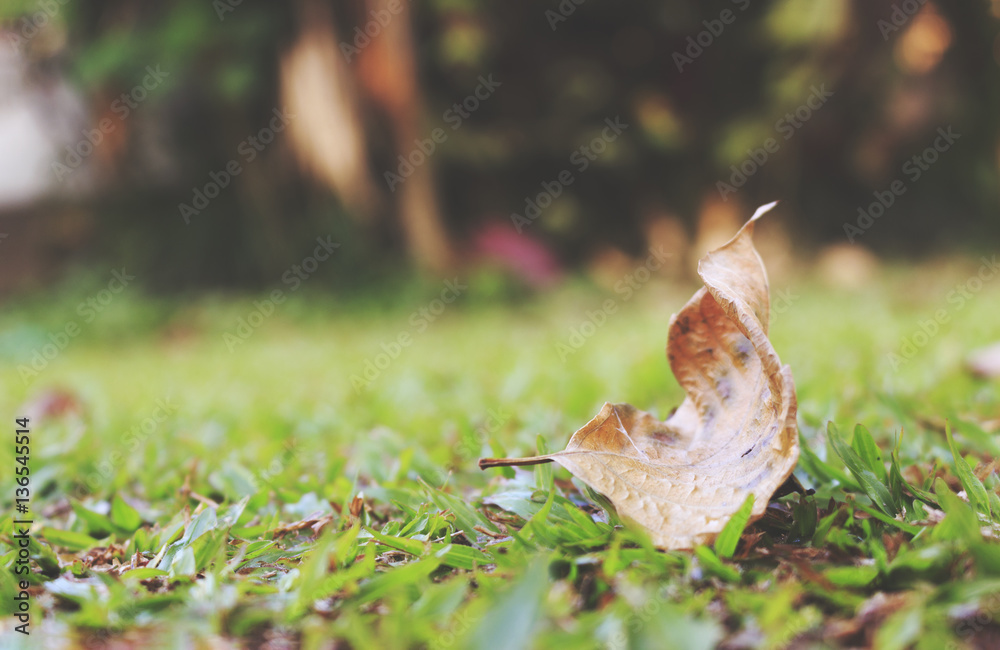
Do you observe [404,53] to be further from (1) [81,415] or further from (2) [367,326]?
(1) [81,415]

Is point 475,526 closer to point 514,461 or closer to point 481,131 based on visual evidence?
point 514,461

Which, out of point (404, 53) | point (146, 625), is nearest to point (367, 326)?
point (404, 53)

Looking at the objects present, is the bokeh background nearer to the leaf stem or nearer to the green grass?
the green grass

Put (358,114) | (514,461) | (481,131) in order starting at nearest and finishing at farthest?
(514,461) → (358,114) → (481,131)

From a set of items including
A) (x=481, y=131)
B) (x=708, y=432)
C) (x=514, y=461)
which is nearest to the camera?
(x=514, y=461)

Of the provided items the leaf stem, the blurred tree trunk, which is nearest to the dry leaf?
the leaf stem

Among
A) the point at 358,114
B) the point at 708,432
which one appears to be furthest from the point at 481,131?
the point at 708,432

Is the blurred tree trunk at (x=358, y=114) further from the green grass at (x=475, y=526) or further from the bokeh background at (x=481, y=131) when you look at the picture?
the green grass at (x=475, y=526)
